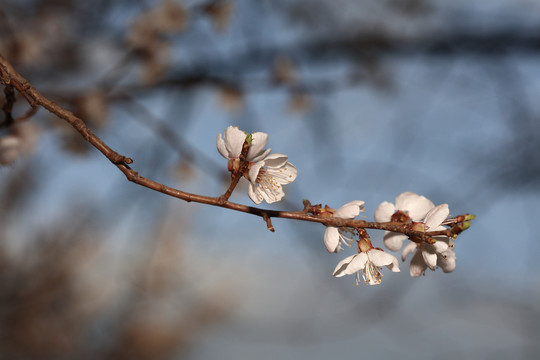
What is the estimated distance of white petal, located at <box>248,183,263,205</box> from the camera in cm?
73

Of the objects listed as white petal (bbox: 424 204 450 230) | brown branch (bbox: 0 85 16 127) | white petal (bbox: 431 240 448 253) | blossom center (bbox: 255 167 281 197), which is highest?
brown branch (bbox: 0 85 16 127)

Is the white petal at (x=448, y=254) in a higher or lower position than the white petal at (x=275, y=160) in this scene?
lower

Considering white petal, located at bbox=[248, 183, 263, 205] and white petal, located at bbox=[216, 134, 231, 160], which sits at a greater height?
white petal, located at bbox=[216, 134, 231, 160]

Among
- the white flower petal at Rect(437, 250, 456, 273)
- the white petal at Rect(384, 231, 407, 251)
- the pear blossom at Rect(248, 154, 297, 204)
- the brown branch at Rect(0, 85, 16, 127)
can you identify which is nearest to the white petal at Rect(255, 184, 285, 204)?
the pear blossom at Rect(248, 154, 297, 204)

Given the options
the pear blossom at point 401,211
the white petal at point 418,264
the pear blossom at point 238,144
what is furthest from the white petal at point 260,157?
the white petal at point 418,264

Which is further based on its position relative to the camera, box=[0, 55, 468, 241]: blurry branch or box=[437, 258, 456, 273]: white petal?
box=[437, 258, 456, 273]: white petal

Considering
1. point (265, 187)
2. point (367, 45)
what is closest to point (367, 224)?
point (265, 187)

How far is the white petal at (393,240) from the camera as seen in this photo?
79 centimetres

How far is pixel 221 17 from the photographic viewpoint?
1.93 metres

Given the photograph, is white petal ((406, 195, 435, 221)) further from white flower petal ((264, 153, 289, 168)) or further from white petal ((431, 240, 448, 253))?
white flower petal ((264, 153, 289, 168))

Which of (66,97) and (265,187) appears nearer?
(265,187)

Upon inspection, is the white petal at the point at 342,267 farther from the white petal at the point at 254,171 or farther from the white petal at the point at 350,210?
the white petal at the point at 254,171

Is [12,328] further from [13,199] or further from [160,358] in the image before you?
[160,358]

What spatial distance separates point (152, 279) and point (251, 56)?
7.01 feet
